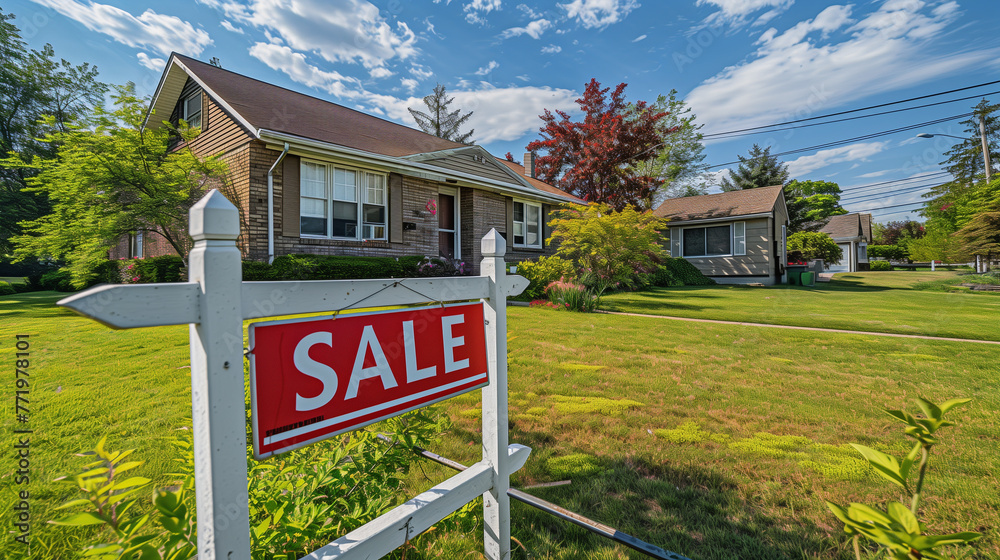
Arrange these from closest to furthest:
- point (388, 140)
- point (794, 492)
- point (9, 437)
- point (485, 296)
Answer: point (485, 296), point (794, 492), point (9, 437), point (388, 140)

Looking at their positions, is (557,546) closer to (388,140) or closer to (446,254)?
(446,254)

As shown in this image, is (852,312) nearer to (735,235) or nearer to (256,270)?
(735,235)

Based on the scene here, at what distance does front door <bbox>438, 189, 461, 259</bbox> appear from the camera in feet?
42.3

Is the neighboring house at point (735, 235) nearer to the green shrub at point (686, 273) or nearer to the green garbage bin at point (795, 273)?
the green garbage bin at point (795, 273)

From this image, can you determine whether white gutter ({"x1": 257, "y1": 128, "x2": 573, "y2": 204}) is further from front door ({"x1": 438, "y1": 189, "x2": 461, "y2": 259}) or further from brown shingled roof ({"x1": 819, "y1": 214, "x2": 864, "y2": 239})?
brown shingled roof ({"x1": 819, "y1": 214, "x2": 864, "y2": 239})

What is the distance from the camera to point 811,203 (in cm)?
4159

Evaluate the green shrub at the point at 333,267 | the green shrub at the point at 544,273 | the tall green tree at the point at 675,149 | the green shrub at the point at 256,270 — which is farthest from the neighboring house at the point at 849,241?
the green shrub at the point at 256,270

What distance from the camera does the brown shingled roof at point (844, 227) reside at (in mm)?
36406

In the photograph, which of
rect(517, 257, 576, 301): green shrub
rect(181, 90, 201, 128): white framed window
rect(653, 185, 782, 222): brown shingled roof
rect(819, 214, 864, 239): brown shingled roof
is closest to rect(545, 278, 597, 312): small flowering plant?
rect(517, 257, 576, 301): green shrub

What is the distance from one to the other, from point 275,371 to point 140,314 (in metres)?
0.31

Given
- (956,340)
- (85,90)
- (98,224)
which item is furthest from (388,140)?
(85,90)

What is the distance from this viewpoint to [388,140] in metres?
12.4

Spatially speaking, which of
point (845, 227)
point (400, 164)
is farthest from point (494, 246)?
point (845, 227)

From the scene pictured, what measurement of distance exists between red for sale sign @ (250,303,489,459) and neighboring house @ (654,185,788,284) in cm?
1968
